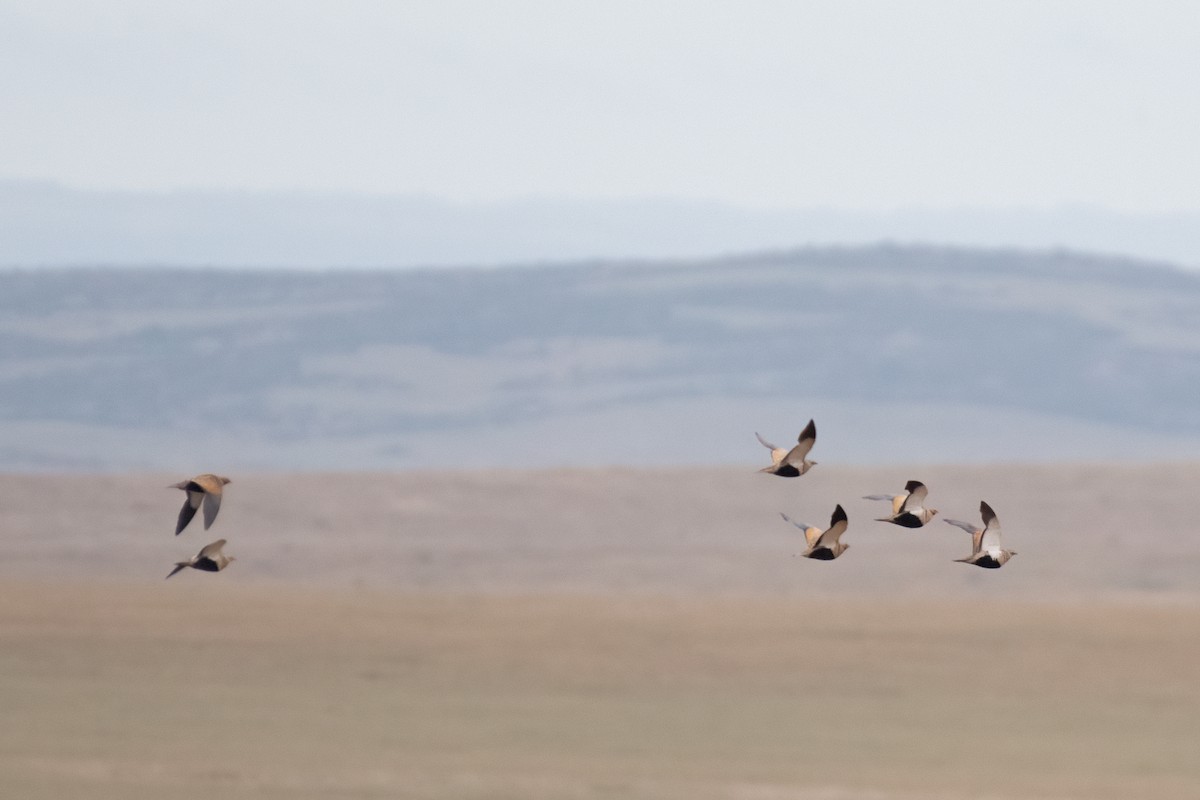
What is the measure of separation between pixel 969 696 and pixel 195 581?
16175 mm

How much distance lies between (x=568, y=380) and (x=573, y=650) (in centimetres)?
14658

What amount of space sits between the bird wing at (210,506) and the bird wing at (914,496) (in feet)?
5.65

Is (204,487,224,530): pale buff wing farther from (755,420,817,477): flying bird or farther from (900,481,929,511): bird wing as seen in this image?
(900,481,929,511): bird wing

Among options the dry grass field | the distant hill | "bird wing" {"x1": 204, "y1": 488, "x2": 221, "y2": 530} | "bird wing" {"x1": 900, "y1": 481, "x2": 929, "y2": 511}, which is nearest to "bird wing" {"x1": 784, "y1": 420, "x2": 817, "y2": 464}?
"bird wing" {"x1": 900, "y1": 481, "x2": 929, "y2": 511}

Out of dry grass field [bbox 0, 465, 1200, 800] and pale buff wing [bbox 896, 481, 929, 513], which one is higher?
dry grass field [bbox 0, 465, 1200, 800]

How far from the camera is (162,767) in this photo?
802 inches

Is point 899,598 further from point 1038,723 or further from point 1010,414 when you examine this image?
point 1010,414

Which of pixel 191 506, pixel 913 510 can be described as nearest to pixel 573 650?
pixel 191 506

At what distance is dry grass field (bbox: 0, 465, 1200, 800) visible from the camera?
2106 centimetres

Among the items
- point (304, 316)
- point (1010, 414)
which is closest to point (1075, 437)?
point (1010, 414)

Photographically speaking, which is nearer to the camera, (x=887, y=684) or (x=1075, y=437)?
(x=887, y=684)

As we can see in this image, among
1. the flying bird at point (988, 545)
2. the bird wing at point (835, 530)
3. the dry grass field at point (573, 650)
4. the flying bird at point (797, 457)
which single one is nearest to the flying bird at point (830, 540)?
the bird wing at point (835, 530)

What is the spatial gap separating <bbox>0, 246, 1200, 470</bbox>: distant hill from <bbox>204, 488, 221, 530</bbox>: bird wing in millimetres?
134994

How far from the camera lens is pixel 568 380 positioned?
177250mm
